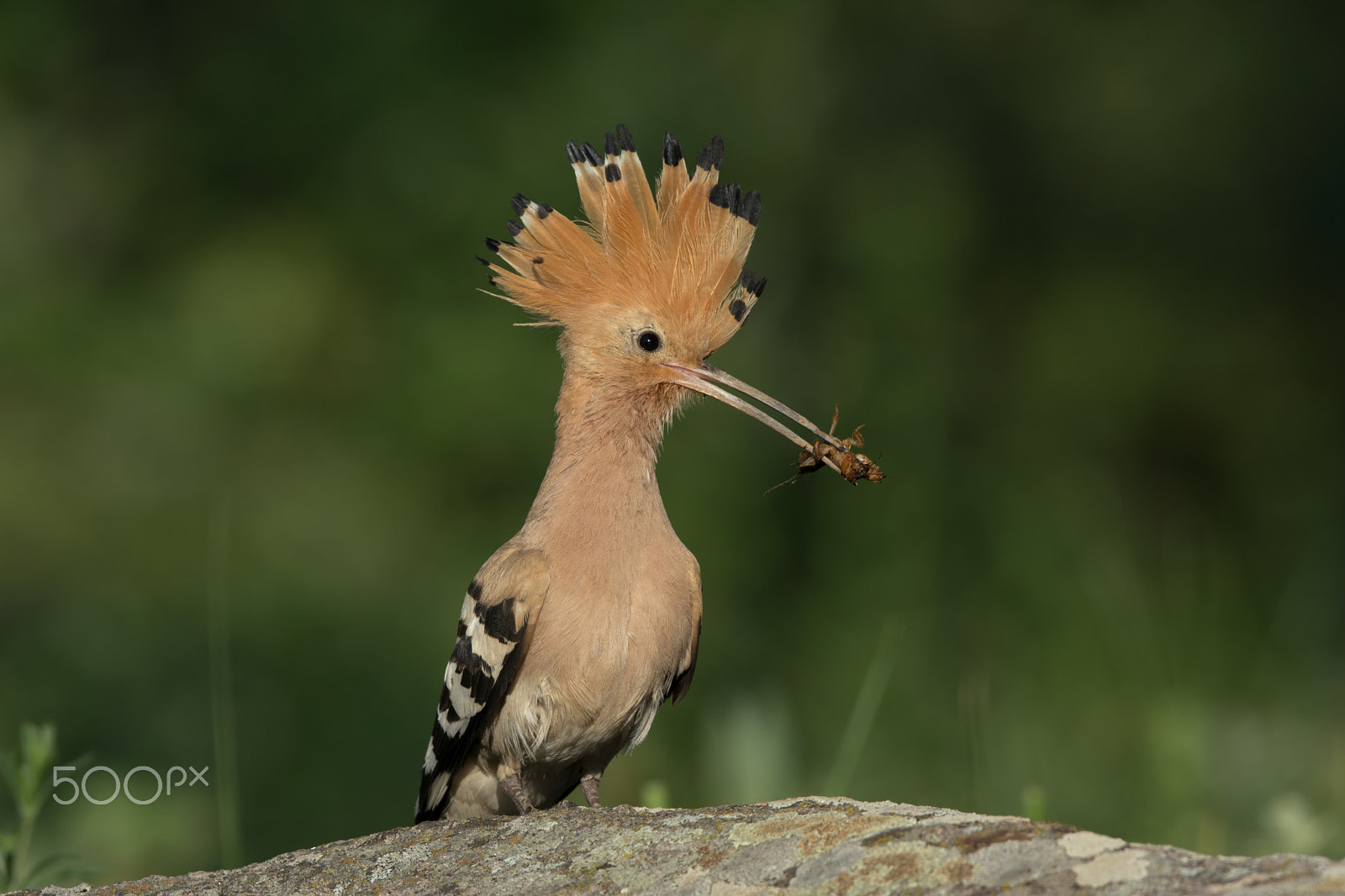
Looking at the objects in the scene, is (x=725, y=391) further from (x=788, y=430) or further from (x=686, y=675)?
(x=686, y=675)

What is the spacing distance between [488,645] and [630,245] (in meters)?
1.08

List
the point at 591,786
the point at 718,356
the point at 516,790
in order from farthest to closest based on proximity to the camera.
A: the point at 718,356
the point at 591,786
the point at 516,790

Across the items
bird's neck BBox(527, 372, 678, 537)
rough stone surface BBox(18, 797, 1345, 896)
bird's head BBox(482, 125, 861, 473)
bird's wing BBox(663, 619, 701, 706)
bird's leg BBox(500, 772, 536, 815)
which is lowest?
rough stone surface BBox(18, 797, 1345, 896)

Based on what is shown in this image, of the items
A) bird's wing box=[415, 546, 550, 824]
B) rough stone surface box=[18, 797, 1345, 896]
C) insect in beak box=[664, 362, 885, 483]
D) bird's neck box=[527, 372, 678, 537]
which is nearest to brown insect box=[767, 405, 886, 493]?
insect in beak box=[664, 362, 885, 483]

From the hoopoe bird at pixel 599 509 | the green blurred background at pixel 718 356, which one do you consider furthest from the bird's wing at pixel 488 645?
the green blurred background at pixel 718 356

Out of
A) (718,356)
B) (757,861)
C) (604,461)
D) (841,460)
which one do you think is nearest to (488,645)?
(604,461)

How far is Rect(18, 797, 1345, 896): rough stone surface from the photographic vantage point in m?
1.58

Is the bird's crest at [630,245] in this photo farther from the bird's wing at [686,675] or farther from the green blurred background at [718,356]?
the green blurred background at [718,356]

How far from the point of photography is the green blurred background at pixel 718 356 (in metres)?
5.88

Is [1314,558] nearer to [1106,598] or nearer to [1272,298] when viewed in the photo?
[1106,598]

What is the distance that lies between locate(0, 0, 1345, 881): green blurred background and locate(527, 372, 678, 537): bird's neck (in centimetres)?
229

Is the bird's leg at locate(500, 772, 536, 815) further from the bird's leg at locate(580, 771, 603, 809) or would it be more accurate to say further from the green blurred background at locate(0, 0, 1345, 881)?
the green blurred background at locate(0, 0, 1345, 881)

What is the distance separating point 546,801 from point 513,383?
3616mm

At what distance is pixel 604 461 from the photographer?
3260mm
